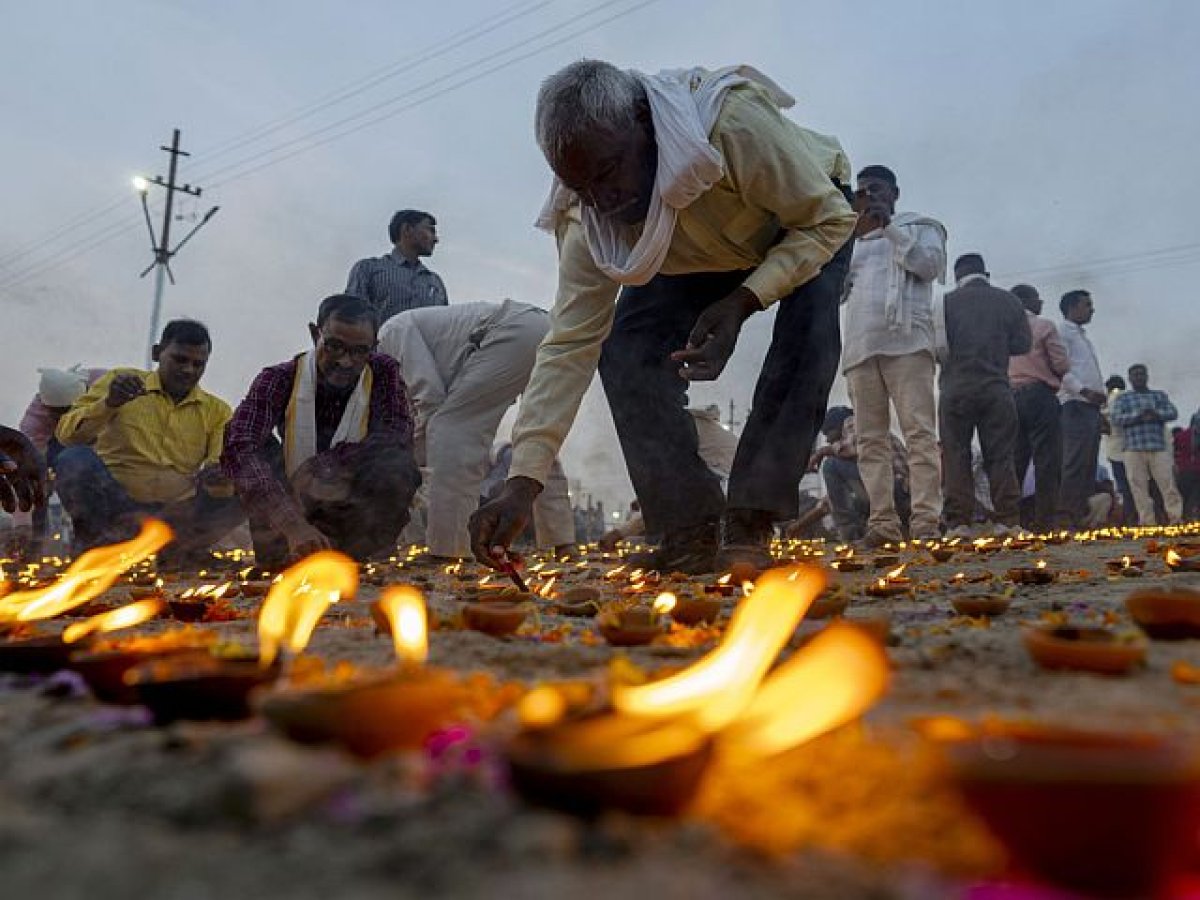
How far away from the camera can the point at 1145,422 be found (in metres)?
10.4

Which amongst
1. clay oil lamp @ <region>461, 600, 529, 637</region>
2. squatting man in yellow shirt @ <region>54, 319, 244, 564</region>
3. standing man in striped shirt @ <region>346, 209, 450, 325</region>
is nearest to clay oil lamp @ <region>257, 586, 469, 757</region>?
Answer: clay oil lamp @ <region>461, 600, 529, 637</region>

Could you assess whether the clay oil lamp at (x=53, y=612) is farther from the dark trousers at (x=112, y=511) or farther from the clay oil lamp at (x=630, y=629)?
the dark trousers at (x=112, y=511)

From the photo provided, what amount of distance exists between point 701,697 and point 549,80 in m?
2.92

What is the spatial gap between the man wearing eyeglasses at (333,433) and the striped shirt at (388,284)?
7.22 ft

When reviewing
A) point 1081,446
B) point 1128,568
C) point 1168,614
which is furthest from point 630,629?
point 1081,446

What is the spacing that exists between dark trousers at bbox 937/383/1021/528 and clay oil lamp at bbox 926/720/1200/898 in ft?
22.3

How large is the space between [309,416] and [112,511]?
197cm

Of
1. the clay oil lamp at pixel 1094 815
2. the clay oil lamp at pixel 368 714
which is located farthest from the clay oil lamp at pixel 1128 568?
the clay oil lamp at pixel 368 714

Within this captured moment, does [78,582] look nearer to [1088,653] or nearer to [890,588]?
[1088,653]

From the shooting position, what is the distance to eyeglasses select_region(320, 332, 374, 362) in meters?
4.97

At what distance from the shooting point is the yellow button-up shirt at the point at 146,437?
6102 mm

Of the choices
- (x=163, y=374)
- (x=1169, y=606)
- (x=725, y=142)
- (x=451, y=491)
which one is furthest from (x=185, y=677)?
(x=163, y=374)

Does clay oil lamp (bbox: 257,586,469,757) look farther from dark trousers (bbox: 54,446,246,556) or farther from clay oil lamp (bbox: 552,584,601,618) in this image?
dark trousers (bbox: 54,446,246,556)

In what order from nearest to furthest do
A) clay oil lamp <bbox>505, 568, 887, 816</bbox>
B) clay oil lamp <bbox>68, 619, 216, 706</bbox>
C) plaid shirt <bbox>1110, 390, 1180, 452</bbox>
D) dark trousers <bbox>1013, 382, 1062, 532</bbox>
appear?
clay oil lamp <bbox>505, 568, 887, 816</bbox> → clay oil lamp <bbox>68, 619, 216, 706</bbox> → dark trousers <bbox>1013, 382, 1062, 532</bbox> → plaid shirt <bbox>1110, 390, 1180, 452</bbox>
